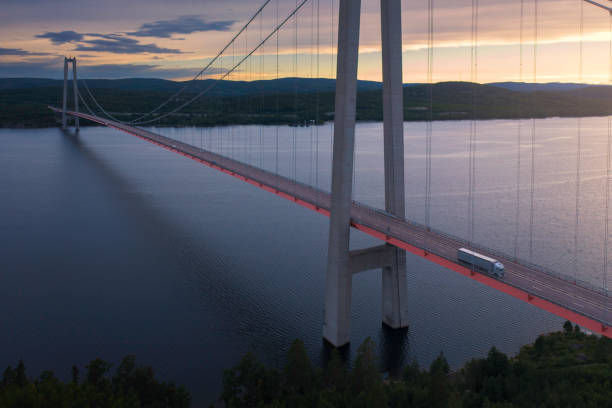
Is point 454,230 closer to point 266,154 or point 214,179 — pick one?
point 214,179

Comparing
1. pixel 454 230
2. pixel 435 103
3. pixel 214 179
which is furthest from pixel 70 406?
pixel 435 103

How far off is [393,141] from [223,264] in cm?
783

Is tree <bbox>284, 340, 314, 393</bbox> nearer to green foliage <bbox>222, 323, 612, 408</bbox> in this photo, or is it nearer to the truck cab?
green foliage <bbox>222, 323, 612, 408</bbox>

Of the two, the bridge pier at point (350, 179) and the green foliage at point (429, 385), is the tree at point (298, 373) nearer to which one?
the green foliage at point (429, 385)

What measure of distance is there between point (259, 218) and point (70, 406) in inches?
685

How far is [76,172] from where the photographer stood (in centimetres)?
3759

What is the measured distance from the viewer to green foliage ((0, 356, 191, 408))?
691cm

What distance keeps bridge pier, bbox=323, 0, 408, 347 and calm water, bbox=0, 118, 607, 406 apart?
0.81 metres

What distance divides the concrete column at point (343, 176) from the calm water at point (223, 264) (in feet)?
2.61

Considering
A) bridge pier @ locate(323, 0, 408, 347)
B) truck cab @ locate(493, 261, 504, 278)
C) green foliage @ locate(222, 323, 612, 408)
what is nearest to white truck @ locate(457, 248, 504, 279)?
truck cab @ locate(493, 261, 504, 278)

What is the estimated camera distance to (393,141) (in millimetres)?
11930

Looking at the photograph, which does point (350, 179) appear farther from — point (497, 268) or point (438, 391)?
point (438, 391)

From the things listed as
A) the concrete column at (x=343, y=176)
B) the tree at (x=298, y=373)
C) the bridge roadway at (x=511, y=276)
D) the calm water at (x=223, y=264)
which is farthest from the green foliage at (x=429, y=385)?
the concrete column at (x=343, y=176)

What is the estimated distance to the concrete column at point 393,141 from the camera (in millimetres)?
11734
